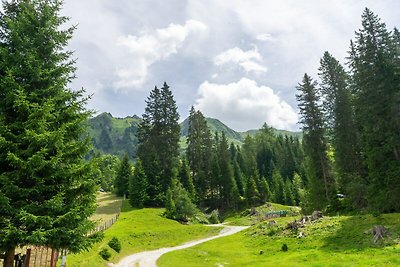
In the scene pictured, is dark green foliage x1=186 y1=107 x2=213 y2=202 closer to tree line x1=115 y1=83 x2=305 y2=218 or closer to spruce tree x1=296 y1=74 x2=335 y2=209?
tree line x1=115 y1=83 x2=305 y2=218

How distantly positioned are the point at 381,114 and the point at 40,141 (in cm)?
3471

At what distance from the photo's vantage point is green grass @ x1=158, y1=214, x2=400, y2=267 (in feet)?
80.2

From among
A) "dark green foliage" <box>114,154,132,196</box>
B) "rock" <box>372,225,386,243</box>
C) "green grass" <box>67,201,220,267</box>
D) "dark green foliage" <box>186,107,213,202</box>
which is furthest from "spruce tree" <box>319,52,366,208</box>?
"dark green foliage" <box>114,154,132,196</box>

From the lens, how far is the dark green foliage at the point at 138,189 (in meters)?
69.4

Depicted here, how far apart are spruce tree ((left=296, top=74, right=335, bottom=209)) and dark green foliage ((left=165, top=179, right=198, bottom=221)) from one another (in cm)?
2485

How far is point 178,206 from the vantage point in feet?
215

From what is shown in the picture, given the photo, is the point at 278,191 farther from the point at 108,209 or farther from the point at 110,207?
the point at 108,209

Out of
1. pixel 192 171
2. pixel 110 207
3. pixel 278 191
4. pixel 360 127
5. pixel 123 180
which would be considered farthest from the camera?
pixel 278 191

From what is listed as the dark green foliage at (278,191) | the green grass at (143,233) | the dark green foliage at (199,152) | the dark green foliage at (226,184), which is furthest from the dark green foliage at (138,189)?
the dark green foliage at (278,191)

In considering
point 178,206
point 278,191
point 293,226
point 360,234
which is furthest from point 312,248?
point 278,191

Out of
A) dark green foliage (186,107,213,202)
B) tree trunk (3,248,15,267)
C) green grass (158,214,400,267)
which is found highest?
dark green foliage (186,107,213,202)

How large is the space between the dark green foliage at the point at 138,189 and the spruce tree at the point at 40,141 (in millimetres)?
50812

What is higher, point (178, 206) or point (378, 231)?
point (178, 206)

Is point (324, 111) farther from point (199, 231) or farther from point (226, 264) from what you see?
point (226, 264)
